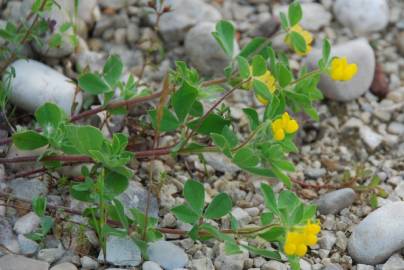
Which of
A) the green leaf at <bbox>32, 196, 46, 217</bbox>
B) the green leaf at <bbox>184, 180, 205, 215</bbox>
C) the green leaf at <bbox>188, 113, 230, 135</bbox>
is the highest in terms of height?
the green leaf at <bbox>188, 113, 230, 135</bbox>

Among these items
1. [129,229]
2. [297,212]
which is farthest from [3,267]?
[297,212]

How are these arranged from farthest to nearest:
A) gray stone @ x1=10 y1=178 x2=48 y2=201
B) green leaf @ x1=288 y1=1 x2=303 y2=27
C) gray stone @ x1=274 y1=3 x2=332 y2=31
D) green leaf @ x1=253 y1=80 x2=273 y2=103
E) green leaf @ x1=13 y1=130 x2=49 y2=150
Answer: gray stone @ x1=274 y1=3 x2=332 y2=31 < green leaf @ x1=288 y1=1 x2=303 y2=27 < gray stone @ x1=10 y1=178 x2=48 y2=201 < green leaf @ x1=253 y1=80 x2=273 y2=103 < green leaf @ x1=13 y1=130 x2=49 y2=150

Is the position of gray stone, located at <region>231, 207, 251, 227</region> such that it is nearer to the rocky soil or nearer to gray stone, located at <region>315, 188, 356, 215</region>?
the rocky soil

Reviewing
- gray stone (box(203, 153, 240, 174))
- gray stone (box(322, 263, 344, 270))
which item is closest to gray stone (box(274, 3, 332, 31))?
gray stone (box(203, 153, 240, 174))

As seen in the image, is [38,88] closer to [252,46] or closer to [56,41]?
[56,41]

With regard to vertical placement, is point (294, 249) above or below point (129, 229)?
above

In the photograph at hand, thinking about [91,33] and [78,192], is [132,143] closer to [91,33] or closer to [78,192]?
[78,192]

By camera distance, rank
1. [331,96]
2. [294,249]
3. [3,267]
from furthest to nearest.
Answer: [331,96] → [3,267] → [294,249]
